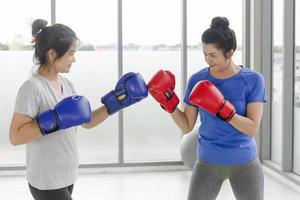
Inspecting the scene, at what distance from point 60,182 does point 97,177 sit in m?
2.86

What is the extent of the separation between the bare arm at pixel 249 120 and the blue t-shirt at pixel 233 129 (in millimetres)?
28

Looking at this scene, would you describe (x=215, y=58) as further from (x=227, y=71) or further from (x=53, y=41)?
(x=53, y=41)

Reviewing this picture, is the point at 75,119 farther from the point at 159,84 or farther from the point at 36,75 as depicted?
the point at 159,84

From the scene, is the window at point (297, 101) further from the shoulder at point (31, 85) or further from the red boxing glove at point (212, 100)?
the shoulder at point (31, 85)

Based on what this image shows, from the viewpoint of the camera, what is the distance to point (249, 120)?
2006 millimetres

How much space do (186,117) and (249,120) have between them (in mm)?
340

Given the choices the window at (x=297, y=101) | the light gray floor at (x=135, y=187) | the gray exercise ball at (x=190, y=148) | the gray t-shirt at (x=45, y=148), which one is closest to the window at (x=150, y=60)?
the light gray floor at (x=135, y=187)

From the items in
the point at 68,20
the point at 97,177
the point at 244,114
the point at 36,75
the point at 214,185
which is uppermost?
the point at 68,20

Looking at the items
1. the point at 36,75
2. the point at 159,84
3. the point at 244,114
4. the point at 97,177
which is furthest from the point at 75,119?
the point at 97,177

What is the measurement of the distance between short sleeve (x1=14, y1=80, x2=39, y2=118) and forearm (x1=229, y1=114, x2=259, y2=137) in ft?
2.75

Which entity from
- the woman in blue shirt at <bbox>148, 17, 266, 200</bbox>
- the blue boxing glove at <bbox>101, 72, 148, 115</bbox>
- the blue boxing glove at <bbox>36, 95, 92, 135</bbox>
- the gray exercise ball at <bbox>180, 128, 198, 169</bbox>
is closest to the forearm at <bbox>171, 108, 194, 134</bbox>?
the woman in blue shirt at <bbox>148, 17, 266, 200</bbox>

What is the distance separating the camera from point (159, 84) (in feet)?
7.57

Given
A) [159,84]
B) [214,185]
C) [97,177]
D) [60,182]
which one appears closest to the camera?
[60,182]

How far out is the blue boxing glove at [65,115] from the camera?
5.73ft
